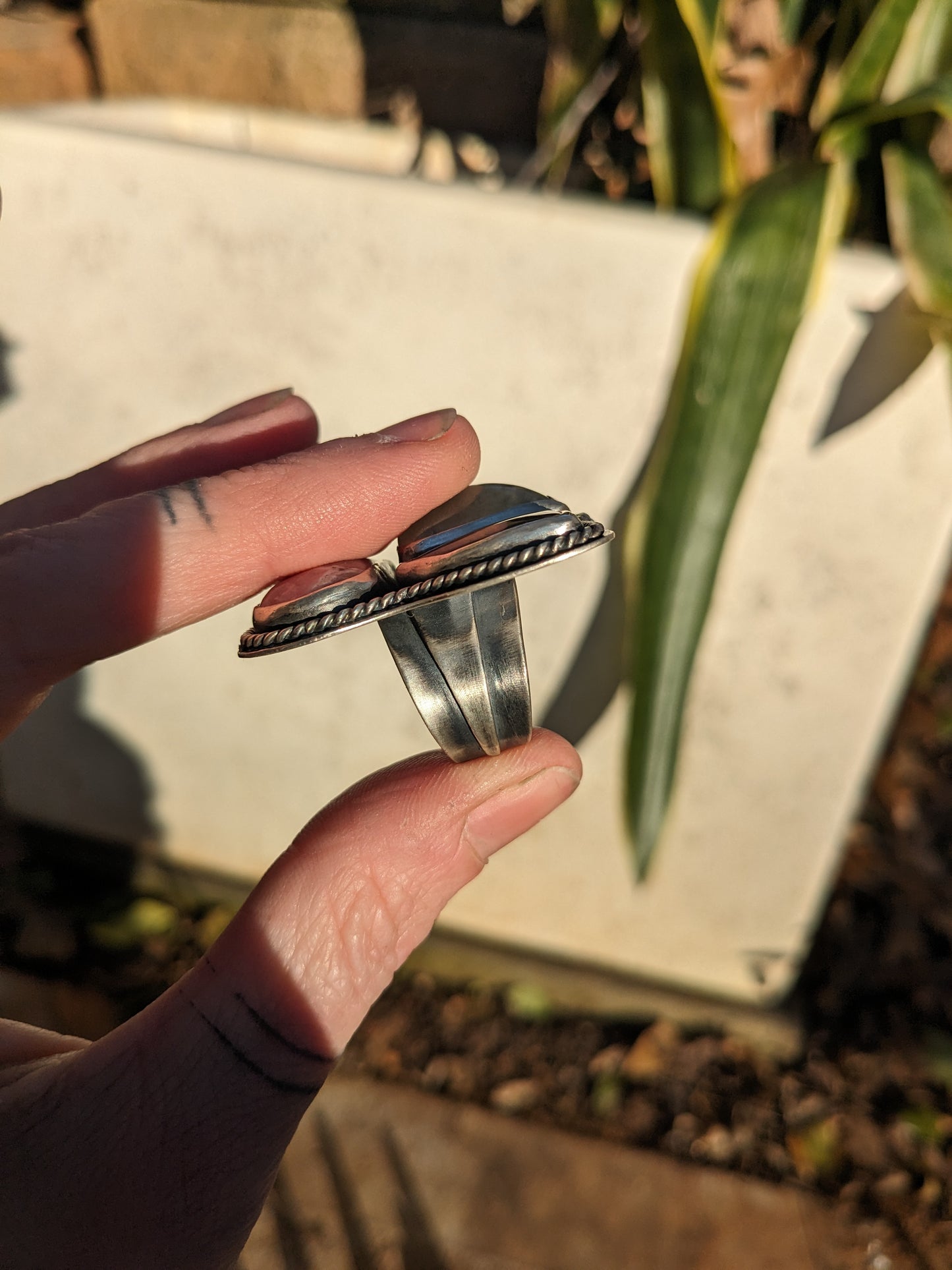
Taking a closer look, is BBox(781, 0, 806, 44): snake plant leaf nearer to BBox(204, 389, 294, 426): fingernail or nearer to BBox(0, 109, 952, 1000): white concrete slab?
BBox(0, 109, 952, 1000): white concrete slab

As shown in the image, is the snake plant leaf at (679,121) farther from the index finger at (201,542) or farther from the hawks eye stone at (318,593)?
the hawks eye stone at (318,593)

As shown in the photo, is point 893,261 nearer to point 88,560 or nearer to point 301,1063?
point 88,560

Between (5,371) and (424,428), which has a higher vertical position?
(424,428)

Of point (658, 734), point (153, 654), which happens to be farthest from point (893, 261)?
point (153, 654)

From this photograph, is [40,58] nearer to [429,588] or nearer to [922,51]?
[922,51]

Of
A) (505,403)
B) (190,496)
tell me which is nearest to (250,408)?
(190,496)

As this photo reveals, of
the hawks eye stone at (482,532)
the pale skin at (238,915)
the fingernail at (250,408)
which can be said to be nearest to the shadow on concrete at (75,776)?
the fingernail at (250,408)

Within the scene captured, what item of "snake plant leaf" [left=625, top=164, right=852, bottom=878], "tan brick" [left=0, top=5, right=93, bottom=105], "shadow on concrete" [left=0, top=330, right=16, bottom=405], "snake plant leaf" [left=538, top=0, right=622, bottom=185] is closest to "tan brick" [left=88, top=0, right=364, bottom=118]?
"tan brick" [left=0, top=5, right=93, bottom=105]
